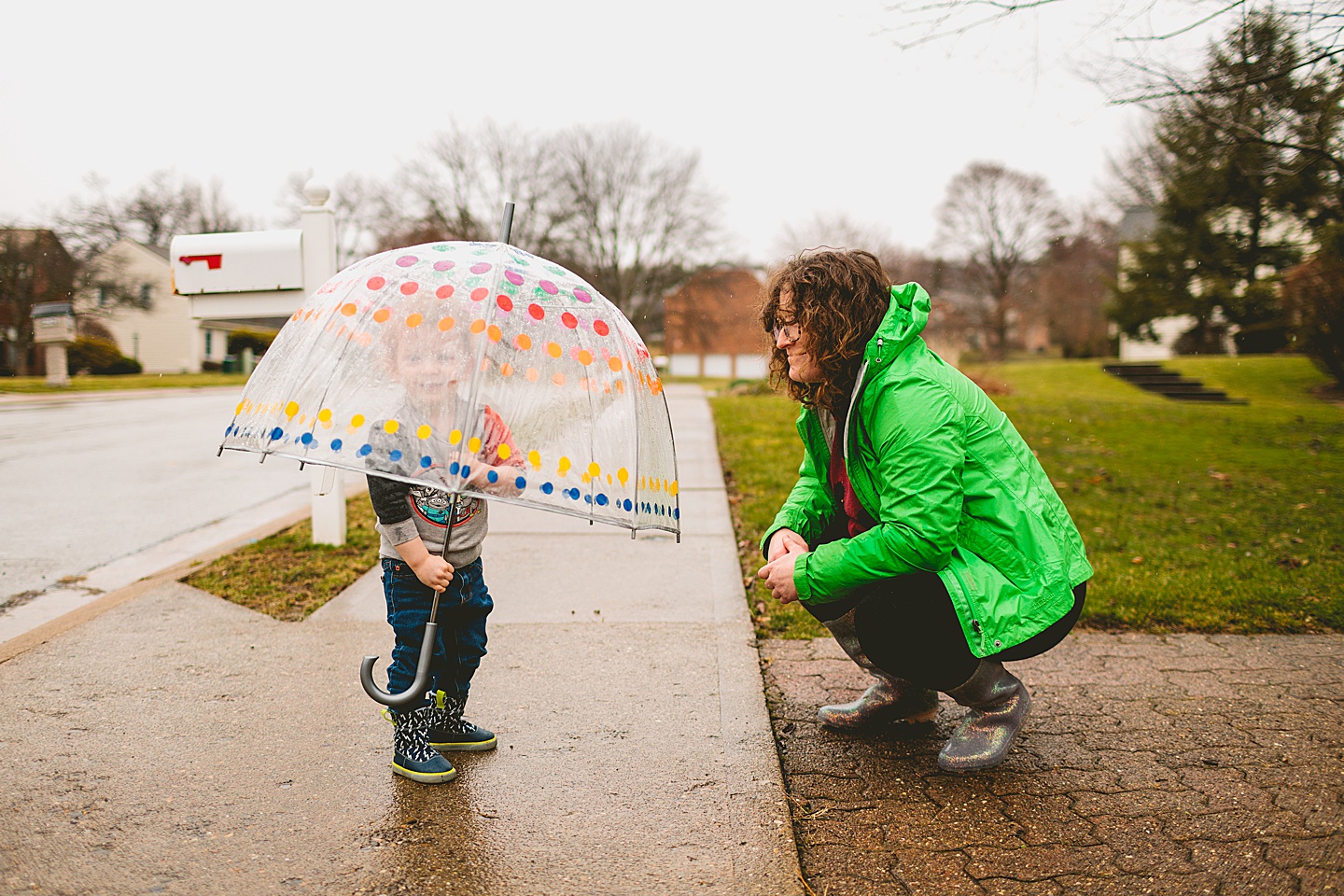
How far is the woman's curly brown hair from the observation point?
8.77ft

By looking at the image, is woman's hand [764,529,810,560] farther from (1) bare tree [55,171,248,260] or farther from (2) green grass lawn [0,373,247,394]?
(2) green grass lawn [0,373,247,394]

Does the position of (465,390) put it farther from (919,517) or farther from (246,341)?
(246,341)

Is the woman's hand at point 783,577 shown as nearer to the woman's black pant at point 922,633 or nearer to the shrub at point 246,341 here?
the woman's black pant at point 922,633

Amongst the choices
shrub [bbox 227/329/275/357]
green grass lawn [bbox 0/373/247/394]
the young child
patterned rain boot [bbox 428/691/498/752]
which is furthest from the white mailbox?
shrub [bbox 227/329/275/357]

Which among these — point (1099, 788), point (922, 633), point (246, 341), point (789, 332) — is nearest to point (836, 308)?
point (789, 332)

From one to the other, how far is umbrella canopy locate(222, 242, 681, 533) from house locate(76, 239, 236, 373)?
351cm

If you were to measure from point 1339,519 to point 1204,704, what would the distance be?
461cm

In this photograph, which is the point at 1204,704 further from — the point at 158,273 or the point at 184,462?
the point at 158,273

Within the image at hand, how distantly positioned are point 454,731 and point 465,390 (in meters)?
1.25

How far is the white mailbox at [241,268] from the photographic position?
5.23m

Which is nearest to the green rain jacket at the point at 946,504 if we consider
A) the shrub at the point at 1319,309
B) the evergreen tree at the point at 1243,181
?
the evergreen tree at the point at 1243,181

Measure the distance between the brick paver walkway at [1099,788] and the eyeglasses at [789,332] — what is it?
133 cm

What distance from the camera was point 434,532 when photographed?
268 cm

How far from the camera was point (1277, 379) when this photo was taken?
22875mm
